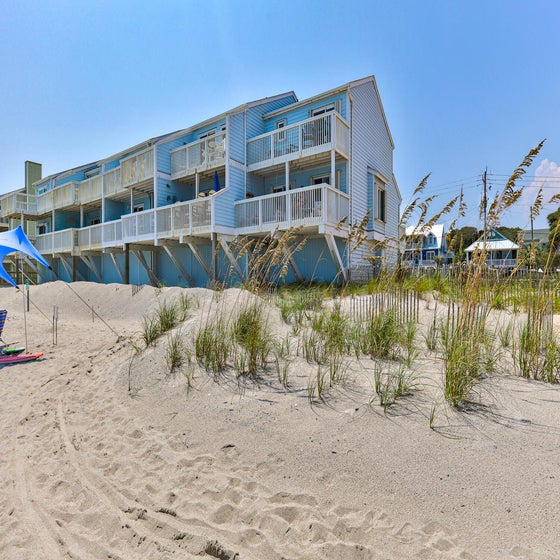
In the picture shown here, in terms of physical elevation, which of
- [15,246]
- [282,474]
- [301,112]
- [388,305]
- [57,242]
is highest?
[301,112]

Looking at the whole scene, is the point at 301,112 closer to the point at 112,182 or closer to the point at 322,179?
the point at 322,179

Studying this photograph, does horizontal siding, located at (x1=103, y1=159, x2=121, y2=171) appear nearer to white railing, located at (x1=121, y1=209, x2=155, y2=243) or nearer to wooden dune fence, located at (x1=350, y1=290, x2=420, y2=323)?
white railing, located at (x1=121, y1=209, x2=155, y2=243)

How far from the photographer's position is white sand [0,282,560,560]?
201cm

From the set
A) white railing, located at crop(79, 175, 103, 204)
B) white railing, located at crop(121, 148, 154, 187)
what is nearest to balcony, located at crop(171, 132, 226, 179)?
white railing, located at crop(121, 148, 154, 187)

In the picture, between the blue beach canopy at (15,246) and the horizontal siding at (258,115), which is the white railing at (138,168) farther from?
the blue beach canopy at (15,246)

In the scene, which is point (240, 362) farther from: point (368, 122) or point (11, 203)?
point (11, 203)

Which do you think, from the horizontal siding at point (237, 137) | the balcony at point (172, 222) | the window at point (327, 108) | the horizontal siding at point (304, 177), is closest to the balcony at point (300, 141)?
the horizontal siding at point (237, 137)

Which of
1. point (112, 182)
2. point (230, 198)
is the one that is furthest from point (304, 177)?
point (112, 182)

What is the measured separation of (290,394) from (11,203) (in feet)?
110

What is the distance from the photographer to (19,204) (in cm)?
2686

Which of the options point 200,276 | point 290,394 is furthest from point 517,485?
point 200,276

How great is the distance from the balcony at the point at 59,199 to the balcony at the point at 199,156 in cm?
1046

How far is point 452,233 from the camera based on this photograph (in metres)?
4.49

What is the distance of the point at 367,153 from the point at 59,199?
900 inches
